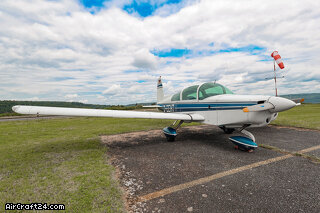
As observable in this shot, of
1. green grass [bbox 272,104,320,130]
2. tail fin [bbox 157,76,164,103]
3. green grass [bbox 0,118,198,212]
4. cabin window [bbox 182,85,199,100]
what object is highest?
tail fin [bbox 157,76,164,103]

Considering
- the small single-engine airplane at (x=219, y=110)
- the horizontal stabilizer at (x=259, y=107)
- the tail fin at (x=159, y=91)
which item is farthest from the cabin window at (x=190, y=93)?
the tail fin at (x=159, y=91)

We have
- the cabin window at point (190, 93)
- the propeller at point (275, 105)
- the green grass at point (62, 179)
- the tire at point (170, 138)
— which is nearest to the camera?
the green grass at point (62, 179)

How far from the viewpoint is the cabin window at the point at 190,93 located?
641cm

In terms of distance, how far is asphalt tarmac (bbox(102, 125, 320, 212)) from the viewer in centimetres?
233

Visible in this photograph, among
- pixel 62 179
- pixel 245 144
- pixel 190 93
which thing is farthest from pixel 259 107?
pixel 62 179

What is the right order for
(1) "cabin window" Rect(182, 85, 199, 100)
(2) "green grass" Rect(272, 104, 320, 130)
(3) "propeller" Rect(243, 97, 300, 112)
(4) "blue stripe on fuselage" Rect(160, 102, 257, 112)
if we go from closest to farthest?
(3) "propeller" Rect(243, 97, 300, 112) < (4) "blue stripe on fuselage" Rect(160, 102, 257, 112) < (1) "cabin window" Rect(182, 85, 199, 100) < (2) "green grass" Rect(272, 104, 320, 130)

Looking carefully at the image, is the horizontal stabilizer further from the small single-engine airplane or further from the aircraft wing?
the aircraft wing

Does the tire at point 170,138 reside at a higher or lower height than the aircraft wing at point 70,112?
lower

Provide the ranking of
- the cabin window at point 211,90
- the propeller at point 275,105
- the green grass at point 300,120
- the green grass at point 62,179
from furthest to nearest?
the green grass at point 300,120 → the cabin window at point 211,90 → the propeller at point 275,105 → the green grass at point 62,179

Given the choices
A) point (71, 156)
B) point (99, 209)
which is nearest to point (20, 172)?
point (71, 156)

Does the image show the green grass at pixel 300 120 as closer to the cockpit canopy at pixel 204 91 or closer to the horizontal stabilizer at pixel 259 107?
the cockpit canopy at pixel 204 91

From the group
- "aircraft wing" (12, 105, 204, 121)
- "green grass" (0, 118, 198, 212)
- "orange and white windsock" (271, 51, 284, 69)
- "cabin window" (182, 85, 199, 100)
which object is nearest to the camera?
"green grass" (0, 118, 198, 212)

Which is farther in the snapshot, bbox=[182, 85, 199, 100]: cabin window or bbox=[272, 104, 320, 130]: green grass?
bbox=[272, 104, 320, 130]: green grass

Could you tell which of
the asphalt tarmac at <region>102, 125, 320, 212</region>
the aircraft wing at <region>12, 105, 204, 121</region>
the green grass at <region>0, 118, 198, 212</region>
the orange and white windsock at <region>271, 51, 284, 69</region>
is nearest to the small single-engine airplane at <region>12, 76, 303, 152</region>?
the aircraft wing at <region>12, 105, 204, 121</region>
